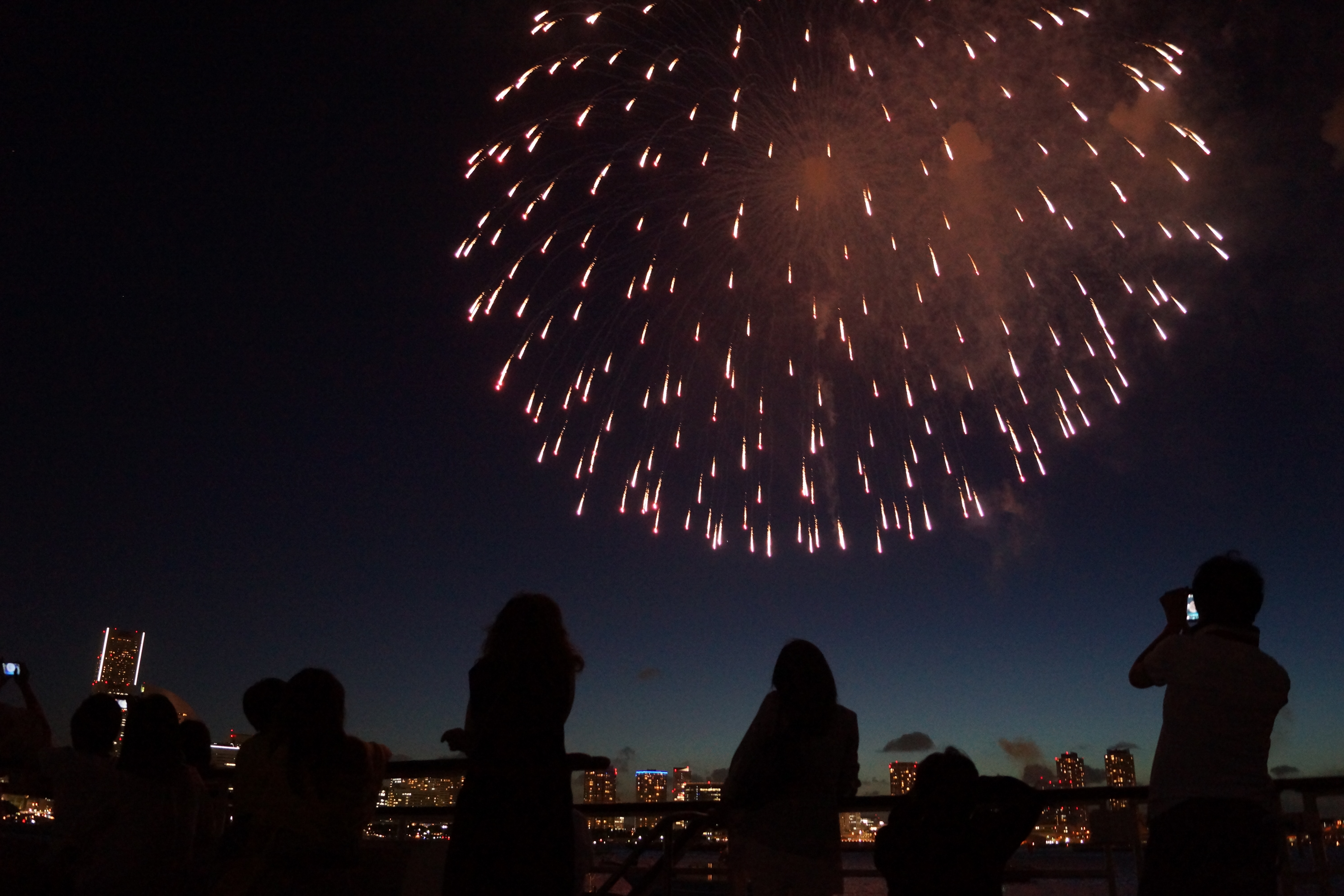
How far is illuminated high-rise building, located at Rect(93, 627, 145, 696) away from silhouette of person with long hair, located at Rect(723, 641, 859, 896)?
103282 millimetres

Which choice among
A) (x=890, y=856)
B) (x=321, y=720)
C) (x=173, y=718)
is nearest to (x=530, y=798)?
(x=321, y=720)

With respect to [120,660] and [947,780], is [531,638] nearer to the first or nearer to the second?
[947,780]

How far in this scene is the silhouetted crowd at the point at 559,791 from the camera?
338cm

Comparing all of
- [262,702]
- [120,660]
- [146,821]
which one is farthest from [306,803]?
[120,660]

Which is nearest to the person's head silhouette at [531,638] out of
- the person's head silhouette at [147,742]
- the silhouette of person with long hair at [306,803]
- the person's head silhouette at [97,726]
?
the silhouette of person with long hair at [306,803]

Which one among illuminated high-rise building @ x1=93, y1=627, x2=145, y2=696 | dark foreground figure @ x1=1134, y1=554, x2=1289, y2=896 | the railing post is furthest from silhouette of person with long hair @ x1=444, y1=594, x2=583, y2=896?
illuminated high-rise building @ x1=93, y1=627, x2=145, y2=696

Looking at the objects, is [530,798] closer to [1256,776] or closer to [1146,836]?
[1146,836]

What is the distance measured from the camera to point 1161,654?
3584mm

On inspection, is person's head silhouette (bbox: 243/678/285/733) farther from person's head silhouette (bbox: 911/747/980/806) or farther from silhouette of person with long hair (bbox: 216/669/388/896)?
person's head silhouette (bbox: 911/747/980/806)

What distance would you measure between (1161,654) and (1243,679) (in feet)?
0.89

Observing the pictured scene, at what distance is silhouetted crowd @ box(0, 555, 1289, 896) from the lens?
3385 millimetres

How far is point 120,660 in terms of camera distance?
95.9 meters

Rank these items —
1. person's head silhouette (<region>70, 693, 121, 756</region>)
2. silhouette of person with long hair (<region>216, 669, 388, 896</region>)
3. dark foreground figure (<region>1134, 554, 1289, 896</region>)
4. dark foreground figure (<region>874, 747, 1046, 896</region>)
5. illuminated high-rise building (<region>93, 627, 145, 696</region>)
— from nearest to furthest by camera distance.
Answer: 1. dark foreground figure (<region>1134, 554, 1289, 896</region>)
2. dark foreground figure (<region>874, 747, 1046, 896</region>)
3. silhouette of person with long hair (<region>216, 669, 388, 896</region>)
4. person's head silhouette (<region>70, 693, 121, 756</region>)
5. illuminated high-rise building (<region>93, 627, 145, 696</region>)

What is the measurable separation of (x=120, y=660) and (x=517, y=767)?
356 feet
